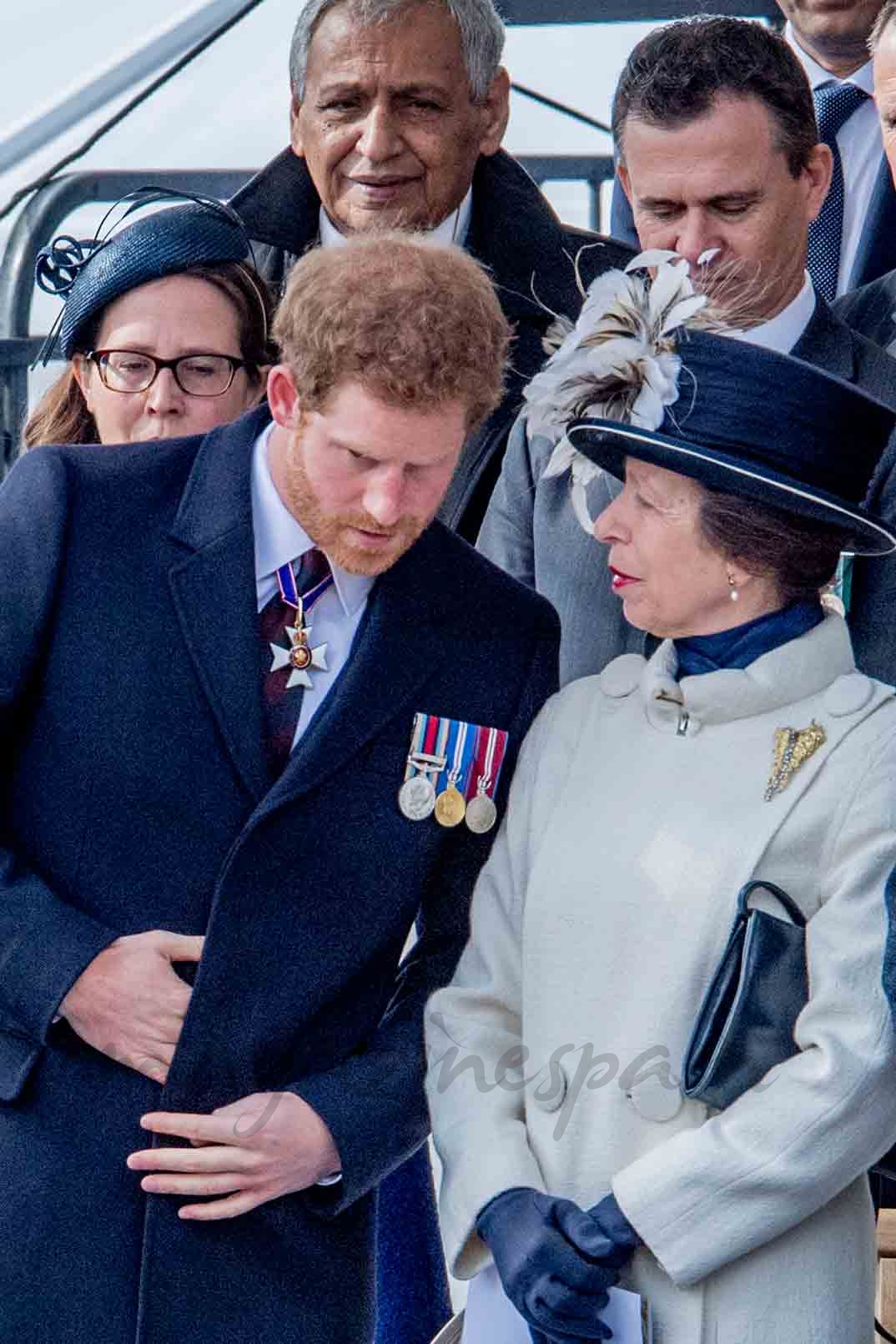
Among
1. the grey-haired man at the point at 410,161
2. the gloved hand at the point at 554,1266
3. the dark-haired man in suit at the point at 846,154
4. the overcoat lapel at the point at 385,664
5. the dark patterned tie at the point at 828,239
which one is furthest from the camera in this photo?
the dark patterned tie at the point at 828,239

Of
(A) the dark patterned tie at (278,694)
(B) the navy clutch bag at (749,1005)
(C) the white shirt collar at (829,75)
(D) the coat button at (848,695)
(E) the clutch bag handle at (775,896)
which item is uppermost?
(C) the white shirt collar at (829,75)

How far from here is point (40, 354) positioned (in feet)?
10.4

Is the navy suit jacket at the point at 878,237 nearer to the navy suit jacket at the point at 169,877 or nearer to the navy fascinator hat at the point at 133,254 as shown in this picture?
the navy fascinator hat at the point at 133,254

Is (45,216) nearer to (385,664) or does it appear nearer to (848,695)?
(385,664)

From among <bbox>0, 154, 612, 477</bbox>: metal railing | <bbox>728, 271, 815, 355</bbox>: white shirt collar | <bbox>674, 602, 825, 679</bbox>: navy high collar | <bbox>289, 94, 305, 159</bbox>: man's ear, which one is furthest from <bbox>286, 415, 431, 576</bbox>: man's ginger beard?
<bbox>0, 154, 612, 477</bbox>: metal railing

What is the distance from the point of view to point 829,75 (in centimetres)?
373

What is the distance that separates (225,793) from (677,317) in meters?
0.79

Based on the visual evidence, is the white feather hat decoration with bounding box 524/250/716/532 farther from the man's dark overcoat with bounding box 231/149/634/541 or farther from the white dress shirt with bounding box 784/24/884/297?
the white dress shirt with bounding box 784/24/884/297

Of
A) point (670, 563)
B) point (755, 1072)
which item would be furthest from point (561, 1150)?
point (670, 563)

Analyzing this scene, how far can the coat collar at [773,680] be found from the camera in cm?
230

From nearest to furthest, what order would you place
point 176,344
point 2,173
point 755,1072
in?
1. point 755,1072
2. point 176,344
3. point 2,173

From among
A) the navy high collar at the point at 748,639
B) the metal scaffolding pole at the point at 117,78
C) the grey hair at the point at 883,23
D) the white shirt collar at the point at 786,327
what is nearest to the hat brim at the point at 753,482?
the navy high collar at the point at 748,639

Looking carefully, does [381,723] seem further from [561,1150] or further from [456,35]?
[456,35]

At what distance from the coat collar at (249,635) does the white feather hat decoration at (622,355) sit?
275mm
